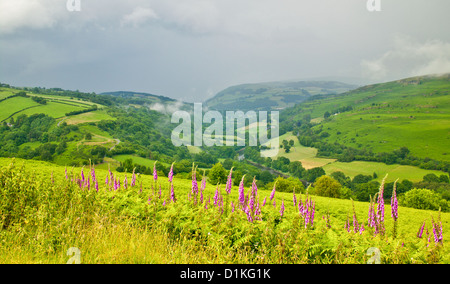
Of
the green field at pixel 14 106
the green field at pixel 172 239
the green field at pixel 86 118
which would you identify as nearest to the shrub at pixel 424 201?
the green field at pixel 172 239

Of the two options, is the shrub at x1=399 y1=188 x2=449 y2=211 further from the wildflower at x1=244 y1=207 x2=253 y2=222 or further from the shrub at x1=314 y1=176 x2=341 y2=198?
the wildflower at x1=244 y1=207 x2=253 y2=222

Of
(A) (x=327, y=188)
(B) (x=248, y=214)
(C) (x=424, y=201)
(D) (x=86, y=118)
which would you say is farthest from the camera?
(D) (x=86, y=118)

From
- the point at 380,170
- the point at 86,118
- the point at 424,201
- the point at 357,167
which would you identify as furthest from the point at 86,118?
the point at 424,201

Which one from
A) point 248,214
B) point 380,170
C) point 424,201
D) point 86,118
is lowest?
point 380,170

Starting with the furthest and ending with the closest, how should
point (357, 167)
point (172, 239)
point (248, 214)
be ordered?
point (357, 167)
point (248, 214)
point (172, 239)

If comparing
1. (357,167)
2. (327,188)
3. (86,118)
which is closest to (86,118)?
(86,118)

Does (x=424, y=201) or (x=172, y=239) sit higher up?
(x=172, y=239)

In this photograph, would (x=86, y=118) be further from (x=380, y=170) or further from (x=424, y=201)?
(x=424, y=201)

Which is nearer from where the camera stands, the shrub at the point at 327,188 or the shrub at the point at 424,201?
the shrub at the point at 424,201

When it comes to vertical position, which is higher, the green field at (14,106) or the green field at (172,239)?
the green field at (14,106)

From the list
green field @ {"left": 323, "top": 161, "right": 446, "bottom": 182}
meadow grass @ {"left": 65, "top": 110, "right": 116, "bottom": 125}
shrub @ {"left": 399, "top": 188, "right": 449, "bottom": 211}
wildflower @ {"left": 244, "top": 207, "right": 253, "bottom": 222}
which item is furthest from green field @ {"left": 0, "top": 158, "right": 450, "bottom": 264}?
meadow grass @ {"left": 65, "top": 110, "right": 116, "bottom": 125}

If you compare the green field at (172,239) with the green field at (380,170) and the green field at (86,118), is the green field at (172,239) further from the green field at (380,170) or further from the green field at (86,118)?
the green field at (86,118)

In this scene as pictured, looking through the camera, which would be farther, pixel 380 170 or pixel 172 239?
pixel 380 170
